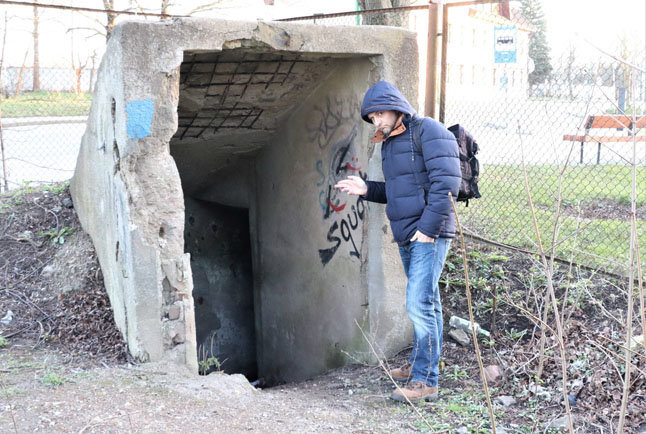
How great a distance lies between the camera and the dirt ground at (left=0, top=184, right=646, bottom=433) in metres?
3.45

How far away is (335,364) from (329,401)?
1.42 m

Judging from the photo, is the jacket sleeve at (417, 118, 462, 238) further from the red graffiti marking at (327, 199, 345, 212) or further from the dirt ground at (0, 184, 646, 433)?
the red graffiti marking at (327, 199, 345, 212)

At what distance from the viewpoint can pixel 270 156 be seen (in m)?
6.49

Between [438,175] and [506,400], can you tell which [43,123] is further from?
[506,400]

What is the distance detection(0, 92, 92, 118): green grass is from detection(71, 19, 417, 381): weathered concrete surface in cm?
944

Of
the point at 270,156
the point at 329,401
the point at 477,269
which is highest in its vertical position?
the point at 270,156

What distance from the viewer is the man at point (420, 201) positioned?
364 cm

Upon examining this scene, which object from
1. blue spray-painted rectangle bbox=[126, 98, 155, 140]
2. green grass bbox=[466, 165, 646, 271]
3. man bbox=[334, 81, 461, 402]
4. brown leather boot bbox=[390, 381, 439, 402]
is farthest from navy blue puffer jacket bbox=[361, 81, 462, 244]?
green grass bbox=[466, 165, 646, 271]

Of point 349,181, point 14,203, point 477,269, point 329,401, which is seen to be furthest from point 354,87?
point 14,203

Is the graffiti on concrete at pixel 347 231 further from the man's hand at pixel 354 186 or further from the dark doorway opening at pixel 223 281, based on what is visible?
the dark doorway opening at pixel 223 281

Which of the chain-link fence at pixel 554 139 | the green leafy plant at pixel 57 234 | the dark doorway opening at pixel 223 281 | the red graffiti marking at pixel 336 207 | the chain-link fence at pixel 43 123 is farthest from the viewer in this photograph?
the chain-link fence at pixel 43 123

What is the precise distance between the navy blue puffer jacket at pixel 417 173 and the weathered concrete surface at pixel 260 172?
817 millimetres

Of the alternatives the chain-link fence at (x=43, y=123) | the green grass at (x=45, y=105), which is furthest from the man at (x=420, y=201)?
the green grass at (x=45, y=105)

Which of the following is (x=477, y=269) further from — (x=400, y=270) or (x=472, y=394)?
(x=472, y=394)
